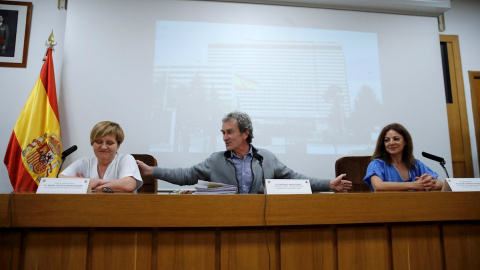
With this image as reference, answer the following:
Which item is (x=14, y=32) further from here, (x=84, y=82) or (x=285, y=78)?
(x=285, y=78)

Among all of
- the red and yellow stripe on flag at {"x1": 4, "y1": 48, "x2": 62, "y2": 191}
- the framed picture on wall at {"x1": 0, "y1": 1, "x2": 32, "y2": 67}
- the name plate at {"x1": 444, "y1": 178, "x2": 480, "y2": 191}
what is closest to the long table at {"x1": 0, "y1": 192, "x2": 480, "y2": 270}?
the name plate at {"x1": 444, "y1": 178, "x2": 480, "y2": 191}

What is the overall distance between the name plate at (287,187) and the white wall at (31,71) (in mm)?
2329

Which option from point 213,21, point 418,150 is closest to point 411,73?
point 418,150

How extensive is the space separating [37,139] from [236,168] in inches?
67.6

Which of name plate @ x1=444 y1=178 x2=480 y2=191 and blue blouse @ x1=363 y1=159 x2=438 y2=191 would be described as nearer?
name plate @ x1=444 y1=178 x2=480 y2=191

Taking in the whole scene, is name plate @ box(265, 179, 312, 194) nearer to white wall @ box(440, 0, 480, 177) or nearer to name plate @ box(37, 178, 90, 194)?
name plate @ box(37, 178, 90, 194)

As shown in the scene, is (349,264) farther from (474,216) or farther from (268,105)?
(268,105)

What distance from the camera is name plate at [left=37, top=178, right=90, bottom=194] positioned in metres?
1.04

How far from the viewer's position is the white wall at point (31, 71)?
2639 millimetres

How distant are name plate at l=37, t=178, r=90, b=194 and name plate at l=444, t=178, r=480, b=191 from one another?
1.46 m

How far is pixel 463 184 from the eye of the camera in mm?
1246

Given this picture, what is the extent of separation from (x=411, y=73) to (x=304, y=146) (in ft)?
4.45

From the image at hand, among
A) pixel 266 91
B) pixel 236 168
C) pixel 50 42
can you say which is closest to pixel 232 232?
pixel 236 168

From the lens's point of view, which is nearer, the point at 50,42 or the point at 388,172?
the point at 388,172
